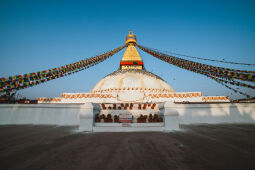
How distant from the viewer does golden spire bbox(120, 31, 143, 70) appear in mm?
26047

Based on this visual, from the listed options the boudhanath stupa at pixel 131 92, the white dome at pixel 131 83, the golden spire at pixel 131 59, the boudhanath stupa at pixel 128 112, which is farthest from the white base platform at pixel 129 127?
the golden spire at pixel 131 59

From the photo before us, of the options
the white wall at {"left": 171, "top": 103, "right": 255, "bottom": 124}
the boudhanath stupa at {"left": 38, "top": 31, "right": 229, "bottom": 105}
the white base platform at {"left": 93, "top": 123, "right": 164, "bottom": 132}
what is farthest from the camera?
the boudhanath stupa at {"left": 38, "top": 31, "right": 229, "bottom": 105}

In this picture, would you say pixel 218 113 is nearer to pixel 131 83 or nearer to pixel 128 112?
pixel 128 112

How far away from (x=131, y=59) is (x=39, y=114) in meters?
20.9

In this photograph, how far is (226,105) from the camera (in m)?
8.73

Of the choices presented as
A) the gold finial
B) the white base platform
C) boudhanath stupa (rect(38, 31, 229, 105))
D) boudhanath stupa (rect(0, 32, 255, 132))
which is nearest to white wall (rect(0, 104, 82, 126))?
boudhanath stupa (rect(0, 32, 255, 132))

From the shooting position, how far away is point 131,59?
86.5 feet

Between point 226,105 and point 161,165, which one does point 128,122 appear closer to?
point 161,165

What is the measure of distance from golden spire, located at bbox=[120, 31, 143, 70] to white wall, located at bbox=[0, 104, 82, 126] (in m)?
18.7

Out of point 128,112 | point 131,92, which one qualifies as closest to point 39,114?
point 128,112

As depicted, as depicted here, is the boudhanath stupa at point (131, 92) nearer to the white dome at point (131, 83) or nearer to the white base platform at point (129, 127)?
the white dome at point (131, 83)

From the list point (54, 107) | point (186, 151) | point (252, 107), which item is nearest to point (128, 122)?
point (186, 151)

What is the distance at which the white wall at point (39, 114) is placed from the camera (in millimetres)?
8438

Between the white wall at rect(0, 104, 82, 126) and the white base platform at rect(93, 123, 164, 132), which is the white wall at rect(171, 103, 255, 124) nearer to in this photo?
the white base platform at rect(93, 123, 164, 132)
